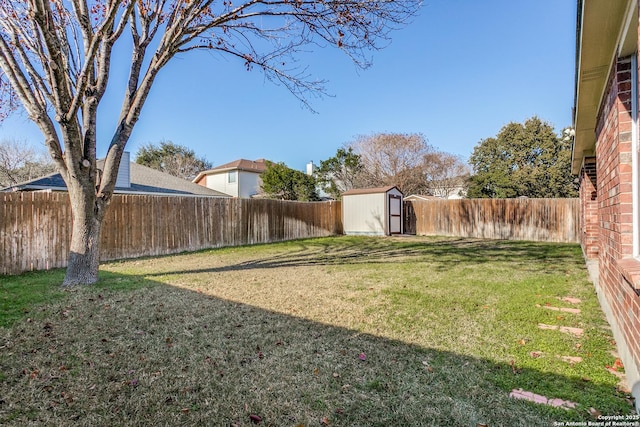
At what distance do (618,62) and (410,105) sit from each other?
15.3 metres

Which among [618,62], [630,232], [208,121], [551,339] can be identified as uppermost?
[208,121]

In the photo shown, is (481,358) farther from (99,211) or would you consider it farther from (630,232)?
(99,211)

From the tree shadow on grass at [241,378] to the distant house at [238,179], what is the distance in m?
20.8

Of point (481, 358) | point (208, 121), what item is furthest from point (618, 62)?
point (208, 121)

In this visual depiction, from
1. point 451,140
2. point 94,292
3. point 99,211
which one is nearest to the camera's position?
point 94,292

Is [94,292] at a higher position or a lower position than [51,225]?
lower

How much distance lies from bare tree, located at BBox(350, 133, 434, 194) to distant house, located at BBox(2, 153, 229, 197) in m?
11.5

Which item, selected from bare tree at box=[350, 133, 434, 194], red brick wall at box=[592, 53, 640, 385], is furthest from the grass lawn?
bare tree at box=[350, 133, 434, 194]

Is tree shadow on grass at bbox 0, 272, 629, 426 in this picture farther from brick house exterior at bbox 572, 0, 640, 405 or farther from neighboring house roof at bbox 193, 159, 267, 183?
neighboring house roof at bbox 193, 159, 267, 183

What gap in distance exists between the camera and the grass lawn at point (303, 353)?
1909 millimetres

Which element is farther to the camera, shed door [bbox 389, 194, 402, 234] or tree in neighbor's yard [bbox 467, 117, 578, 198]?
tree in neighbor's yard [bbox 467, 117, 578, 198]

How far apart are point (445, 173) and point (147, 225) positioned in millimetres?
23401

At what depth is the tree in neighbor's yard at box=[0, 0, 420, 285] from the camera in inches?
172

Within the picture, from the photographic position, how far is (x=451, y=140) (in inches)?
993
